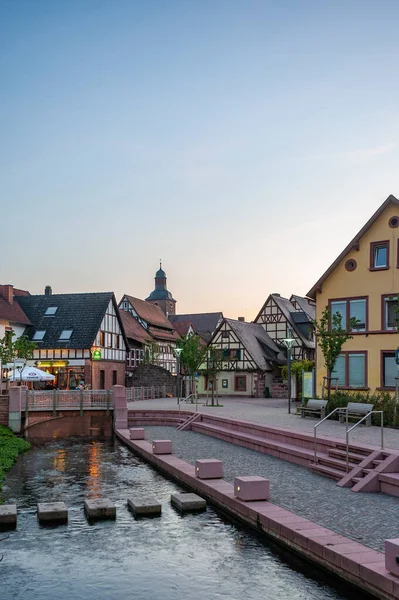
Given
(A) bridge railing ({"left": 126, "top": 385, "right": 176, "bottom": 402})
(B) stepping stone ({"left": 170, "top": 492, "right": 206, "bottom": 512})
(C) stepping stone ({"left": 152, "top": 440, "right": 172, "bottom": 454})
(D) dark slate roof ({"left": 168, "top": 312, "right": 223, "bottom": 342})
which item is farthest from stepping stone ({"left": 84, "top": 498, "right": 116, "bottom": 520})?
(D) dark slate roof ({"left": 168, "top": 312, "right": 223, "bottom": 342})

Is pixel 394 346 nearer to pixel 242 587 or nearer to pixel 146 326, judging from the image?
pixel 242 587

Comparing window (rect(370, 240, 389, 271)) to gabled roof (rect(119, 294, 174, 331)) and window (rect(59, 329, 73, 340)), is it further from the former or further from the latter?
gabled roof (rect(119, 294, 174, 331))

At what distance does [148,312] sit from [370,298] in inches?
1784

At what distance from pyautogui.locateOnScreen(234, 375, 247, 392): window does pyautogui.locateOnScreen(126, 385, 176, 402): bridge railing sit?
536cm

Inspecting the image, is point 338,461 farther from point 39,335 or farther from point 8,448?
point 39,335

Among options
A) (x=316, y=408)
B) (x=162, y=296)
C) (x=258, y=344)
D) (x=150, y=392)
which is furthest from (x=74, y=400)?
(x=162, y=296)

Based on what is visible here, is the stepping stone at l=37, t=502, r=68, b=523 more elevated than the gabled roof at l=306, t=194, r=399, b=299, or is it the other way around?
the gabled roof at l=306, t=194, r=399, b=299

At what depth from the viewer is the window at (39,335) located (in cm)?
5637

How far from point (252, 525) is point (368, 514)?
7.58 feet

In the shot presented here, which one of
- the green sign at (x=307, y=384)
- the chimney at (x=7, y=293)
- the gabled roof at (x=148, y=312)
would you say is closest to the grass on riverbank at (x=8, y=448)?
the green sign at (x=307, y=384)

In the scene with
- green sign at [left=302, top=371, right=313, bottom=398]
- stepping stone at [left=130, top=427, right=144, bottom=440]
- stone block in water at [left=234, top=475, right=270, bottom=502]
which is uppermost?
green sign at [left=302, top=371, right=313, bottom=398]

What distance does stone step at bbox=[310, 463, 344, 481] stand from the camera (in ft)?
58.0

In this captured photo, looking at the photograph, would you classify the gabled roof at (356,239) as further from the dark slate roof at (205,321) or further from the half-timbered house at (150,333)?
the dark slate roof at (205,321)

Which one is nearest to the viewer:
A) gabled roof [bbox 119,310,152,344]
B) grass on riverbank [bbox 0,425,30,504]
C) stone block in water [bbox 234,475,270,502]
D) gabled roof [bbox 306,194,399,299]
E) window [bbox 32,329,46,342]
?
stone block in water [bbox 234,475,270,502]
